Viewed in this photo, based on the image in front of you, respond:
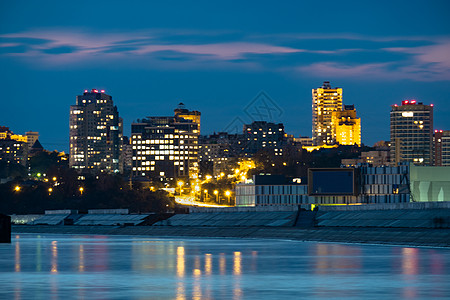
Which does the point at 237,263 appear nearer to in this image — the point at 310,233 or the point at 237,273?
the point at 237,273

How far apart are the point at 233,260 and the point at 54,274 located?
609 inches

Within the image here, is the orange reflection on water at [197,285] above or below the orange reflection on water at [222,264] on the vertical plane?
above

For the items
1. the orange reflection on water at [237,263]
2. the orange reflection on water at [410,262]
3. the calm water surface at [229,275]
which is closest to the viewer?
the calm water surface at [229,275]

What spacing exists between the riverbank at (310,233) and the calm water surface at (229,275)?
A: 1583 centimetres

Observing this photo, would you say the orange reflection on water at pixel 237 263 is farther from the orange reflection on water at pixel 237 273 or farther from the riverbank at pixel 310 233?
the riverbank at pixel 310 233

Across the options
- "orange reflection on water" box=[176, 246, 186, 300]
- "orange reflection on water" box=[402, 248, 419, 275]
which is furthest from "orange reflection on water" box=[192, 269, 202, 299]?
"orange reflection on water" box=[402, 248, 419, 275]

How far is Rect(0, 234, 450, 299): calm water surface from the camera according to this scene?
38.1 m

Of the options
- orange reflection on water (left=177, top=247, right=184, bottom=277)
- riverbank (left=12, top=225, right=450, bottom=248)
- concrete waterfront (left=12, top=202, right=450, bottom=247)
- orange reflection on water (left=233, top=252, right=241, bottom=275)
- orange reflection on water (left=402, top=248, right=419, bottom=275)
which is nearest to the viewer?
orange reflection on water (left=402, top=248, right=419, bottom=275)

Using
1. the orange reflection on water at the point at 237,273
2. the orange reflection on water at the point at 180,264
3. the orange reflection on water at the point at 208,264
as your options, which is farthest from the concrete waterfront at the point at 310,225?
the orange reflection on water at the point at 180,264

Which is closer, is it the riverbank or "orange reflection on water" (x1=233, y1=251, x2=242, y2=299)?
"orange reflection on water" (x1=233, y1=251, x2=242, y2=299)

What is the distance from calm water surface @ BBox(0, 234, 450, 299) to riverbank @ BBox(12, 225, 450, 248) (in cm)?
1583

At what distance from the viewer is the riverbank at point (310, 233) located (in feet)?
279

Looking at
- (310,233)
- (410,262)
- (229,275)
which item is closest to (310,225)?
(310,233)

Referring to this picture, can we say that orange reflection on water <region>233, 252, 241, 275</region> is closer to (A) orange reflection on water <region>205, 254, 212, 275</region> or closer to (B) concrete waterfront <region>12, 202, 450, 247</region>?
(A) orange reflection on water <region>205, 254, 212, 275</region>
